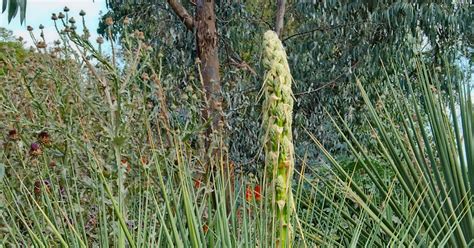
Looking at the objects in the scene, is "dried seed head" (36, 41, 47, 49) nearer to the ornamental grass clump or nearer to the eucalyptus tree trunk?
the ornamental grass clump

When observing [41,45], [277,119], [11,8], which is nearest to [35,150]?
[41,45]

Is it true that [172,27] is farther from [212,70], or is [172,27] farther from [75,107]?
[75,107]

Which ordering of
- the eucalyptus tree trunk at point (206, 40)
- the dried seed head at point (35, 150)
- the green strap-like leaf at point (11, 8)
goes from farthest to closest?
the eucalyptus tree trunk at point (206, 40) < the green strap-like leaf at point (11, 8) < the dried seed head at point (35, 150)

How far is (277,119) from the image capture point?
110 centimetres

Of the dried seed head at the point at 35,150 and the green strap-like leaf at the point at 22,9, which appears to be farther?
the green strap-like leaf at the point at 22,9

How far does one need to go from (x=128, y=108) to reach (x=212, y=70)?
3657 millimetres

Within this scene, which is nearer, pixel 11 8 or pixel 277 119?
pixel 277 119

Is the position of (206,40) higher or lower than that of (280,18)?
lower

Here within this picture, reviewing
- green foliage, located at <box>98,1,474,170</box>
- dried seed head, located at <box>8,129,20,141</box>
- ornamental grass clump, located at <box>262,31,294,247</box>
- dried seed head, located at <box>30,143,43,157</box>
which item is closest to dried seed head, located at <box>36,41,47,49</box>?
dried seed head, located at <box>8,129,20,141</box>

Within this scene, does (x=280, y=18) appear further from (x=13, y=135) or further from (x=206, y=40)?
(x=13, y=135)

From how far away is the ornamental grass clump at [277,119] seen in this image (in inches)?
43.4

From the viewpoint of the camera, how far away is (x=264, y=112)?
1.11 m

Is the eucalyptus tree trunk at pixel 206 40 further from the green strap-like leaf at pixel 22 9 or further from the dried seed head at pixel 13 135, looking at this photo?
the dried seed head at pixel 13 135

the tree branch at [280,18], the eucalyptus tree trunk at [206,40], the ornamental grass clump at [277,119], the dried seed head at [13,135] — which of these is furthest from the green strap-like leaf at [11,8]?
the ornamental grass clump at [277,119]
